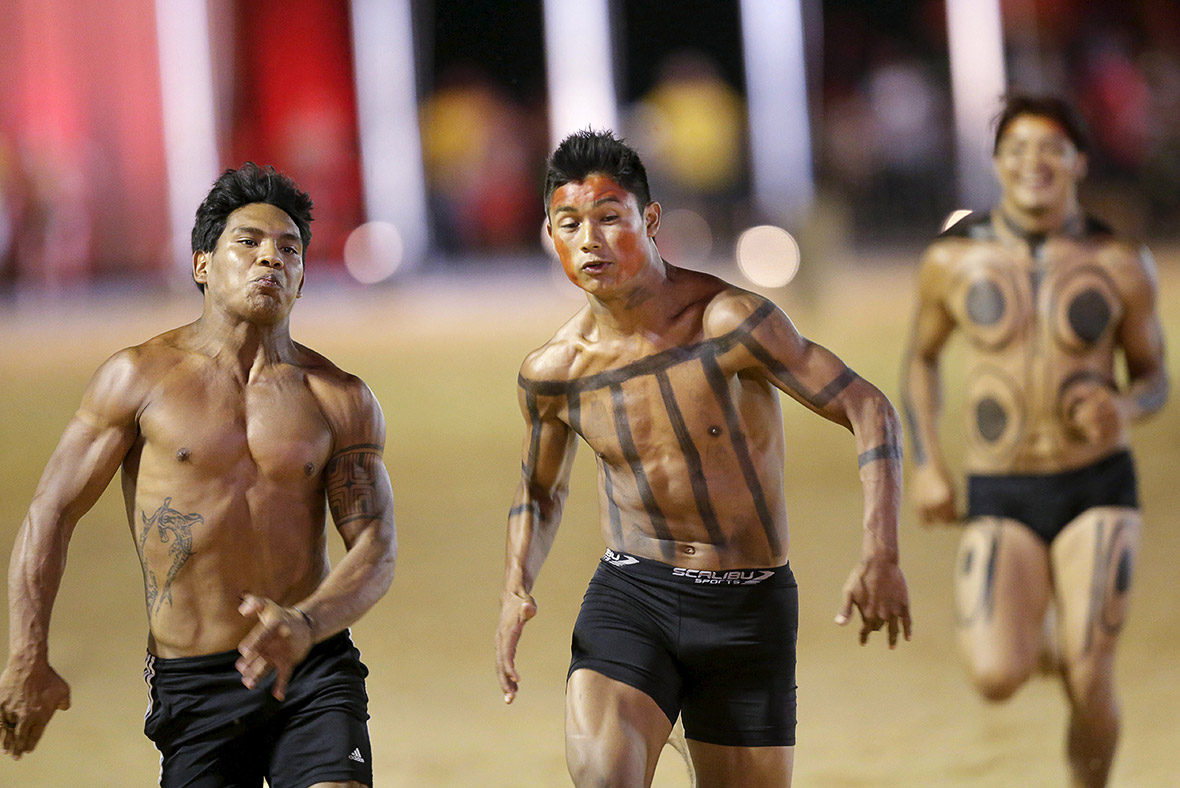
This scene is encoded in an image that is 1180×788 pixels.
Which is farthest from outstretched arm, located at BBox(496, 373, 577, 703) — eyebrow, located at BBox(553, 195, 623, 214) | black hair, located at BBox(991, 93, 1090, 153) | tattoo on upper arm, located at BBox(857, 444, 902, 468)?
black hair, located at BBox(991, 93, 1090, 153)

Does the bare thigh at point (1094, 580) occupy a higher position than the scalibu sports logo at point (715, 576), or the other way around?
the scalibu sports logo at point (715, 576)

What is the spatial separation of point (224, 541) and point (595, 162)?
137 centimetres

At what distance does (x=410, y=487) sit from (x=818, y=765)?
17.7 feet

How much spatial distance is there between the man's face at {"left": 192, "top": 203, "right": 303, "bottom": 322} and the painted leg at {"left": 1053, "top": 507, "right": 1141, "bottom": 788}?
2.90m

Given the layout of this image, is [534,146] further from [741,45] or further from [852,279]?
[852,279]

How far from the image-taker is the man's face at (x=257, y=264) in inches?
148

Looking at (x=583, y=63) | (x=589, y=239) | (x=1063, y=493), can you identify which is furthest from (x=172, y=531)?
(x=583, y=63)

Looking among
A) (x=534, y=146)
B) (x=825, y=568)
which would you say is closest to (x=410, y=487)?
(x=825, y=568)

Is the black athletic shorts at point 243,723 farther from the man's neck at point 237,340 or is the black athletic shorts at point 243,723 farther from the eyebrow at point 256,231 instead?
the eyebrow at point 256,231

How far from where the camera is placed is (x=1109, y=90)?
16188 mm

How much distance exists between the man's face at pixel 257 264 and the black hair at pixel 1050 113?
2673 mm

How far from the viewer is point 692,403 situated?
3.92m

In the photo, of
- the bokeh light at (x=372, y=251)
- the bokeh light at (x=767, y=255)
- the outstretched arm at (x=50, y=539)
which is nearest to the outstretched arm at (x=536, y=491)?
the outstretched arm at (x=50, y=539)

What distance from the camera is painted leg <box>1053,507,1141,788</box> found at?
5.00m
